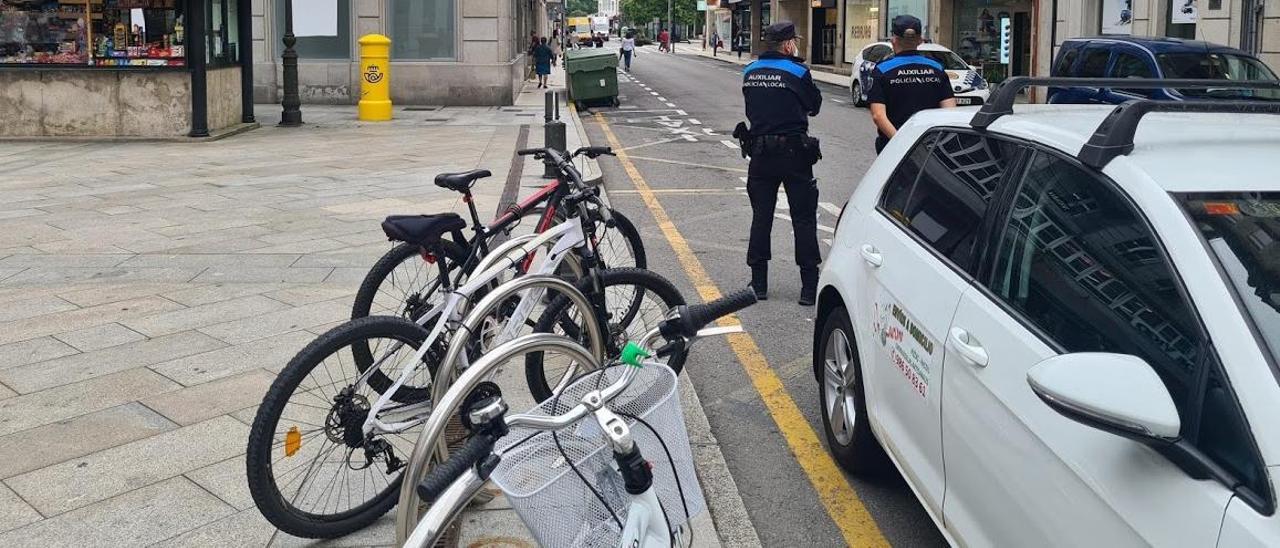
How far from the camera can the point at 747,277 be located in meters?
8.48

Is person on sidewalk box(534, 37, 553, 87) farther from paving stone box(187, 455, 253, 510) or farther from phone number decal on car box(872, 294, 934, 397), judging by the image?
phone number decal on car box(872, 294, 934, 397)

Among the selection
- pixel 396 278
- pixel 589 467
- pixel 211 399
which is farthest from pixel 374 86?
pixel 589 467

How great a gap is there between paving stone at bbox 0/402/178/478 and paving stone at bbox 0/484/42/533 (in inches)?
9.5

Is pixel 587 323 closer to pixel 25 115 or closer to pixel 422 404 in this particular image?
pixel 422 404

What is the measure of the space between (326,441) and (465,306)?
2.08ft

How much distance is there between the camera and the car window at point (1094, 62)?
16.0m

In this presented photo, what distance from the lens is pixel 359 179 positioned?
538 inches

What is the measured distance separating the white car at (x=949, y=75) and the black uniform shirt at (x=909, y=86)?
591 inches

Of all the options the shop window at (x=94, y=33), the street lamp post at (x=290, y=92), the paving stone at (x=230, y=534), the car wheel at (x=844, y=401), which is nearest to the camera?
the paving stone at (x=230, y=534)

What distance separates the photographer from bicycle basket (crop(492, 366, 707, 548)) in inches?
95.8

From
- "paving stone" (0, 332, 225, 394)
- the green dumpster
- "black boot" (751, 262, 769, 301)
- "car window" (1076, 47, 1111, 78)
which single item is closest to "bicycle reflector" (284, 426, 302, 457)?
"paving stone" (0, 332, 225, 394)

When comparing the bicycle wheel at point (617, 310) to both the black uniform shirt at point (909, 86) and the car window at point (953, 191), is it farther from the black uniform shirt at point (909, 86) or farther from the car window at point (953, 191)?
the black uniform shirt at point (909, 86)

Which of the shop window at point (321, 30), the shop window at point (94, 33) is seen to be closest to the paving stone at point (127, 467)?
the shop window at point (94, 33)

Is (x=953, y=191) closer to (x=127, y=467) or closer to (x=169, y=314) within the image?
(x=127, y=467)
